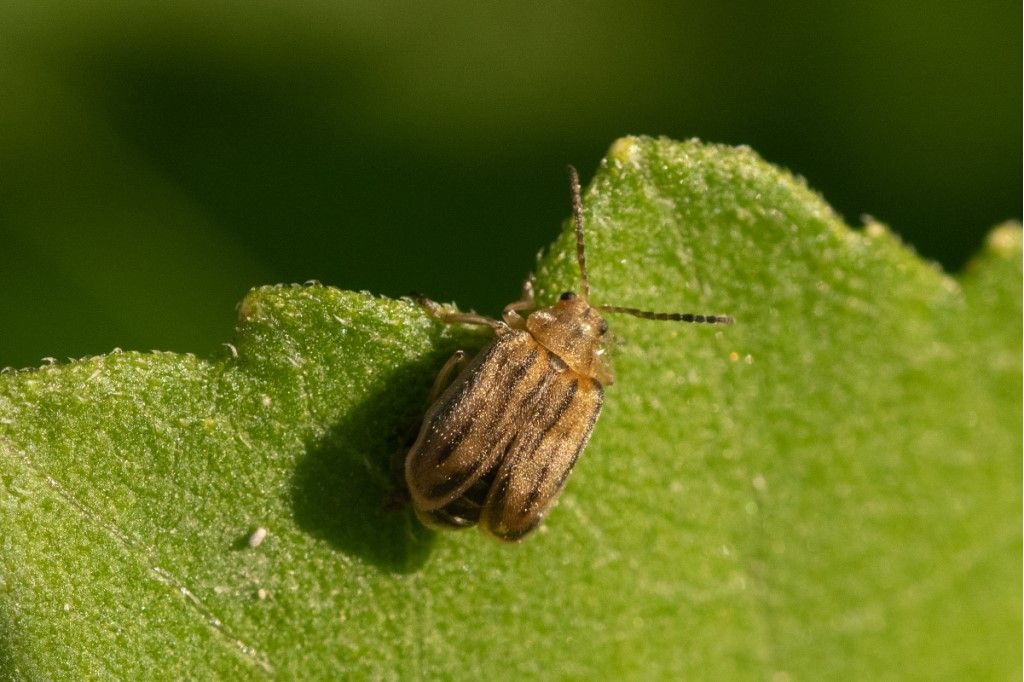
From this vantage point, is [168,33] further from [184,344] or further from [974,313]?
[974,313]

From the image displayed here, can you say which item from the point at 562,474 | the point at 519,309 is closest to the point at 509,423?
the point at 562,474

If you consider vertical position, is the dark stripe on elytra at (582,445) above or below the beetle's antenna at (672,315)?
below

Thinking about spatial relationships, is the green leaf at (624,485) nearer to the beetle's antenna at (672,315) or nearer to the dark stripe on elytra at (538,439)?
the beetle's antenna at (672,315)

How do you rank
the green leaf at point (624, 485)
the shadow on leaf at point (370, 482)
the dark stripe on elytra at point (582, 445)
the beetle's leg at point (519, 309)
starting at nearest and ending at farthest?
1. the green leaf at point (624, 485)
2. the shadow on leaf at point (370, 482)
3. the dark stripe on elytra at point (582, 445)
4. the beetle's leg at point (519, 309)

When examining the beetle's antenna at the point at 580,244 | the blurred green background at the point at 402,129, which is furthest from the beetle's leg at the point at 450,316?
the blurred green background at the point at 402,129

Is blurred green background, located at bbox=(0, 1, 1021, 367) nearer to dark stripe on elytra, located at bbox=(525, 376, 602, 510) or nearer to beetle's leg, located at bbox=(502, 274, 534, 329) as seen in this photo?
beetle's leg, located at bbox=(502, 274, 534, 329)

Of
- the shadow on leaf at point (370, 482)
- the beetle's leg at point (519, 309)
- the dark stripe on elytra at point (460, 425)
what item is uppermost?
the beetle's leg at point (519, 309)

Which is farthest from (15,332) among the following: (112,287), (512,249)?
(512,249)
